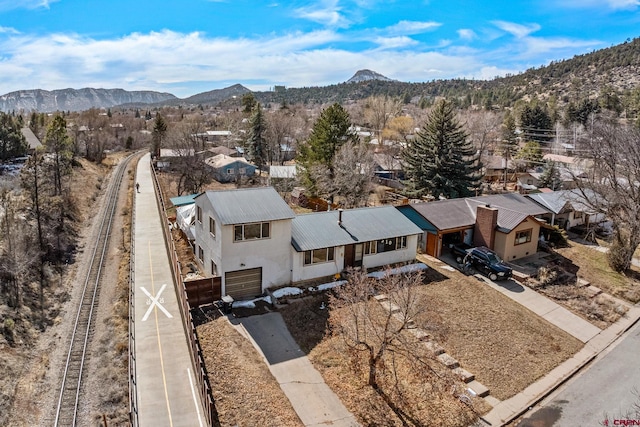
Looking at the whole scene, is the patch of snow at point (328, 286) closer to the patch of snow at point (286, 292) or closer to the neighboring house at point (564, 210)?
the patch of snow at point (286, 292)

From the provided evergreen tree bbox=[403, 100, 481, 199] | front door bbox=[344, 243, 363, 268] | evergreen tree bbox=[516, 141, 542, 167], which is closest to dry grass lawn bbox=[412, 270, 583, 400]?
front door bbox=[344, 243, 363, 268]

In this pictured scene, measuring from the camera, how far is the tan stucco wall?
31.3 m

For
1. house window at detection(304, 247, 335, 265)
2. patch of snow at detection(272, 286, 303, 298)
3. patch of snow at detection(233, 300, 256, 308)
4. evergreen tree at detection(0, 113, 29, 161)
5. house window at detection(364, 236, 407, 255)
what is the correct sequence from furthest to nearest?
evergreen tree at detection(0, 113, 29, 161) → house window at detection(364, 236, 407, 255) → house window at detection(304, 247, 335, 265) → patch of snow at detection(272, 286, 303, 298) → patch of snow at detection(233, 300, 256, 308)

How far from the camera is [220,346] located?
63.9 feet

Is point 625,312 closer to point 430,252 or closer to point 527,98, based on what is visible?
point 430,252

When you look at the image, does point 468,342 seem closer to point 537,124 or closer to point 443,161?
point 443,161

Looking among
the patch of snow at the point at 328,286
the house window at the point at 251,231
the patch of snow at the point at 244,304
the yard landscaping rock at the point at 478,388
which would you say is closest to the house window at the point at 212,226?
the house window at the point at 251,231

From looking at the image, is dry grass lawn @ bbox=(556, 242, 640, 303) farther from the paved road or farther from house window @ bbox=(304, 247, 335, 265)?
house window @ bbox=(304, 247, 335, 265)

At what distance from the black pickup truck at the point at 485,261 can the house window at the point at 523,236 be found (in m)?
2.66

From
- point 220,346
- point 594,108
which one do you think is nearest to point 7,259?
point 220,346

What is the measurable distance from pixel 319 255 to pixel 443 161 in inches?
863

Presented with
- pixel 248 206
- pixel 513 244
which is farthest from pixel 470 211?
pixel 248 206

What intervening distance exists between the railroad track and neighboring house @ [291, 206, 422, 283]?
38.9ft

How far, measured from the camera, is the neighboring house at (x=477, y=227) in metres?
31.3
